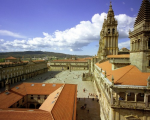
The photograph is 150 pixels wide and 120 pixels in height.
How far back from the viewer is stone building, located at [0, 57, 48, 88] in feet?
162

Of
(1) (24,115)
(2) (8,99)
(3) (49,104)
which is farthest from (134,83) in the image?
(2) (8,99)

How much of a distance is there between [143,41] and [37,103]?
25757 mm

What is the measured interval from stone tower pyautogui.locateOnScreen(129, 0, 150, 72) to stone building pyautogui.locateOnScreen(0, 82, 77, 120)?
1377 centimetres

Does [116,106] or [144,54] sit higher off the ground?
[144,54]

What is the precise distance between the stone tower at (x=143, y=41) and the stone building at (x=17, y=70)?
167 feet

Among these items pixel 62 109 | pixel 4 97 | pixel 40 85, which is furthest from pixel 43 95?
pixel 62 109

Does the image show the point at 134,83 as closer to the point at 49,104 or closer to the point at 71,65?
the point at 49,104

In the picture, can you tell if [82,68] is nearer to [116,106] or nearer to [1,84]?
[1,84]

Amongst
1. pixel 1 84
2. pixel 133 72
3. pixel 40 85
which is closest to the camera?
pixel 133 72

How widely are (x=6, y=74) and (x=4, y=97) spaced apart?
33292 mm

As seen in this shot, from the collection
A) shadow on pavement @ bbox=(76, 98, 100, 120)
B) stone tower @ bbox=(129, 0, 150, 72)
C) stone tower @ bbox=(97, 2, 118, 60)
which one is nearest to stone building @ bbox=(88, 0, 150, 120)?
stone tower @ bbox=(129, 0, 150, 72)

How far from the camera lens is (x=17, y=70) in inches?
2314

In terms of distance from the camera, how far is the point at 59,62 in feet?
361

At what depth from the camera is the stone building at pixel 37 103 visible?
1492cm
